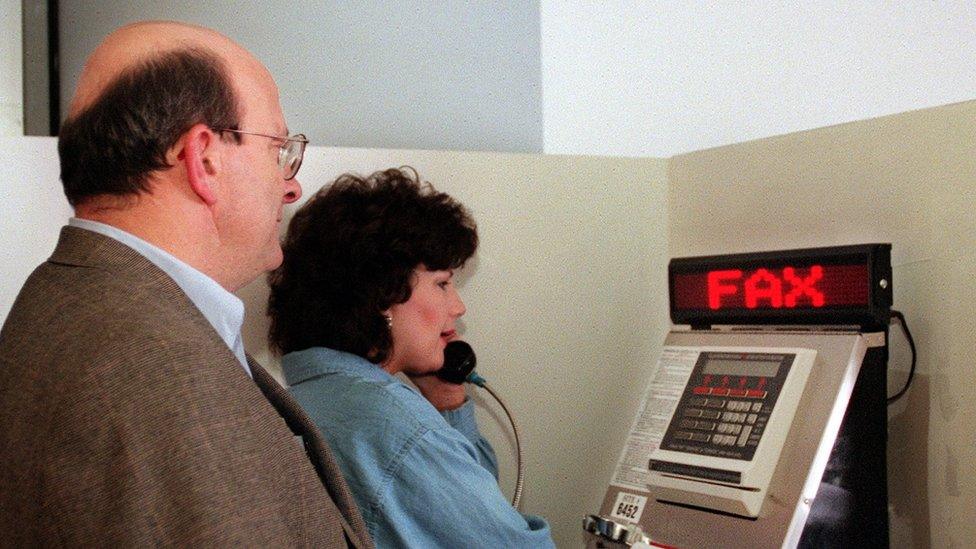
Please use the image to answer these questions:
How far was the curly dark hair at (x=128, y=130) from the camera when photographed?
1015mm

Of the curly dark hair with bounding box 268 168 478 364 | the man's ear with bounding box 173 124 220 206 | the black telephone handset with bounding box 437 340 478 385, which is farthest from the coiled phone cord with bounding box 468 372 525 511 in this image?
the man's ear with bounding box 173 124 220 206

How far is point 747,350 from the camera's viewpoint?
5.47 ft

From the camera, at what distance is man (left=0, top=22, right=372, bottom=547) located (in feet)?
2.79

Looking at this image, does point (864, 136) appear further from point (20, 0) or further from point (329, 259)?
point (20, 0)

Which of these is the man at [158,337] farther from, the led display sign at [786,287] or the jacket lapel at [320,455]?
the led display sign at [786,287]

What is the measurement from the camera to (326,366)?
5.49 feet

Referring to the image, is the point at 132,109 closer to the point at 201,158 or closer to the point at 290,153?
the point at 201,158

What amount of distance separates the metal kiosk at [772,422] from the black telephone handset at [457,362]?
33 cm

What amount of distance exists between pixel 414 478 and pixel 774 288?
651 millimetres

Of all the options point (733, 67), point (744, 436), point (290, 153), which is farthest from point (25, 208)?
point (733, 67)

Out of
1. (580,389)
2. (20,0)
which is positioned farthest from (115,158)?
(20,0)

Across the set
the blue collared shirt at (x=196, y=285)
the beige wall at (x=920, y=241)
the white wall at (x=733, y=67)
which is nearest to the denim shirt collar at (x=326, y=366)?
the blue collared shirt at (x=196, y=285)

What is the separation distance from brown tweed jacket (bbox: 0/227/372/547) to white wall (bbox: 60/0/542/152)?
4.18ft

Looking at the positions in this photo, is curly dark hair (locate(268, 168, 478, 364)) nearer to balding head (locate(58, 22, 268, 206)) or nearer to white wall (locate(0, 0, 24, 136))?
balding head (locate(58, 22, 268, 206))
